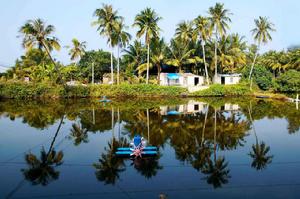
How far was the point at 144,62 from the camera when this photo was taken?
179 feet

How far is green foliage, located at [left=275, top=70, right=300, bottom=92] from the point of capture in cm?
5191

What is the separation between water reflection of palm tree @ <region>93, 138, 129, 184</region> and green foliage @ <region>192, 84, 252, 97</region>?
108 feet

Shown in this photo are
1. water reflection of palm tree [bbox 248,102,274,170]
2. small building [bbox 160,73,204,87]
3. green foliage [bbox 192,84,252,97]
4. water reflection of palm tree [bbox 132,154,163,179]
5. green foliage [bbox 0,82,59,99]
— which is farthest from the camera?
small building [bbox 160,73,204,87]

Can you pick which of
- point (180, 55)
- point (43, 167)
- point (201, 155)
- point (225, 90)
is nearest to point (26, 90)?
point (180, 55)

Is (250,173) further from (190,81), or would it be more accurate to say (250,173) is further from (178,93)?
(190,81)

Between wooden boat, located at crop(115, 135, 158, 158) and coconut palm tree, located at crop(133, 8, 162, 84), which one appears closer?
wooden boat, located at crop(115, 135, 158, 158)

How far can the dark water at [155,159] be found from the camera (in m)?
10.4

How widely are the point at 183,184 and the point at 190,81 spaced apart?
1695 inches

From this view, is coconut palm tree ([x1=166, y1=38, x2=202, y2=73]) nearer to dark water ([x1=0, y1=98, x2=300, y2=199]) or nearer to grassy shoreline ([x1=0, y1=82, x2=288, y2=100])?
grassy shoreline ([x1=0, y1=82, x2=288, y2=100])

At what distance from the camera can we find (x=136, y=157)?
547 inches

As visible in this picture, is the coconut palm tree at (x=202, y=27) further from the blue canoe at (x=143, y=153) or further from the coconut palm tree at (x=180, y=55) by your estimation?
the blue canoe at (x=143, y=153)

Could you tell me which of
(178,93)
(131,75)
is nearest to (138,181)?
(178,93)

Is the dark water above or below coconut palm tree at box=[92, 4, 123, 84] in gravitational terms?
below

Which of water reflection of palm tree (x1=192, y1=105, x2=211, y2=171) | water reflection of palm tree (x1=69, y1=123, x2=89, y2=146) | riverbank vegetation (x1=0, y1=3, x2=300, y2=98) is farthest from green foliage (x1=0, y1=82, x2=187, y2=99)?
water reflection of palm tree (x1=192, y1=105, x2=211, y2=171)
